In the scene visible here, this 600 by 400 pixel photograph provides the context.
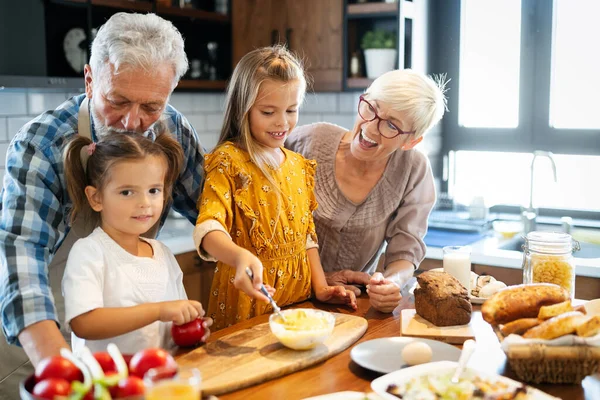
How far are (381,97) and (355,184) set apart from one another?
0.33 metres

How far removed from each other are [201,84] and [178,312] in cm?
253

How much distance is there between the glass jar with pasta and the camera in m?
1.93

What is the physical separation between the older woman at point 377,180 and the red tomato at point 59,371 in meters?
1.17

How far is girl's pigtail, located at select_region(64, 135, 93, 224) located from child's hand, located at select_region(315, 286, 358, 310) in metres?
0.74

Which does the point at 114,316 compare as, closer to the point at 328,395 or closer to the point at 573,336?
the point at 328,395

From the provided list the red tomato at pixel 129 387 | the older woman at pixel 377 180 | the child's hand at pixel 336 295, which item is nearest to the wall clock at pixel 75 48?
the older woman at pixel 377 180

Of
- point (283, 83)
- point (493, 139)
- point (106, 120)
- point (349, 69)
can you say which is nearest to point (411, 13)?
point (349, 69)

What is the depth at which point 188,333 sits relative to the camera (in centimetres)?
162

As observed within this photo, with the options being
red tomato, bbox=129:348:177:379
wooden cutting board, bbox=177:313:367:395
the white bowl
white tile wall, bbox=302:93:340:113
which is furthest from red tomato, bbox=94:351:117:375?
white tile wall, bbox=302:93:340:113

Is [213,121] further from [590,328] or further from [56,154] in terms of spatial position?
[590,328]

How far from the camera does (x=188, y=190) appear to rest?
2.16 m

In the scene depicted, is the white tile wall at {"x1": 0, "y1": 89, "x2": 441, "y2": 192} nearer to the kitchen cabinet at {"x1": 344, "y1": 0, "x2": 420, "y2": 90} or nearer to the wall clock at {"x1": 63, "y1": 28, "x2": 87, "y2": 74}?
the kitchen cabinet at {"x1": 344, "y1": 0, "x2": 420, "y2": 90}

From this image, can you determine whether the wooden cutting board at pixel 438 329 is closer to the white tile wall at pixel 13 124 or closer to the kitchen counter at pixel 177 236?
the kitchen counter at pixel 177 236

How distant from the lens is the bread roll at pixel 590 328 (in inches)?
57.5
